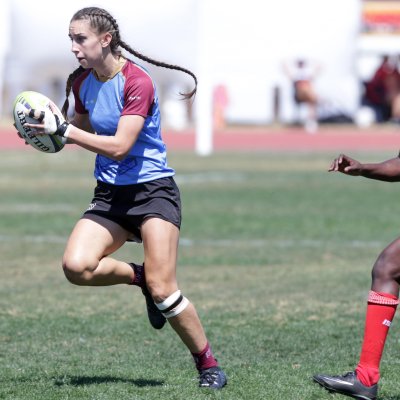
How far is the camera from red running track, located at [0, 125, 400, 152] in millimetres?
33188

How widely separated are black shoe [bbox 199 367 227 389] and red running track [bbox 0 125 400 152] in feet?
81.7

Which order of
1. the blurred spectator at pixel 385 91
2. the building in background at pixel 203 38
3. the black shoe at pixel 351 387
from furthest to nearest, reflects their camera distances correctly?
the blurred spectator at pixel 385 91
the building in background at pixel 203 38
the black shoe at pixel 351 387

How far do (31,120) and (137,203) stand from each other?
756mm

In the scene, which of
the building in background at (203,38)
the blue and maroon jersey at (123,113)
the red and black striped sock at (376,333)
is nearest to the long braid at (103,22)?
the blue and maroon jersey at (123,113)

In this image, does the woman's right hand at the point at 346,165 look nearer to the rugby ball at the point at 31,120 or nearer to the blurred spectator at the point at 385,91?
the rugby ball at the point at 31,120

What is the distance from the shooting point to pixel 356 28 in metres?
33.3

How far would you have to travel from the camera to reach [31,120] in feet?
20.8

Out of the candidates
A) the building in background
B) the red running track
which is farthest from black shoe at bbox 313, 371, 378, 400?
the red running track

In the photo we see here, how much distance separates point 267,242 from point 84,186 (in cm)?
773

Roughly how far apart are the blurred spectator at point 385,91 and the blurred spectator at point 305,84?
Answer: 3.10m

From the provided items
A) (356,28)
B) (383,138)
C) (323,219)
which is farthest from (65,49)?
(323,219)

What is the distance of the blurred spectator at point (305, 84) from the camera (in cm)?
3913

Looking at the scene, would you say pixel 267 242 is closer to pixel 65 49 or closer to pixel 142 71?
pixel 142 71

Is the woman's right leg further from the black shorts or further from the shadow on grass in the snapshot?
the shadow on grass
